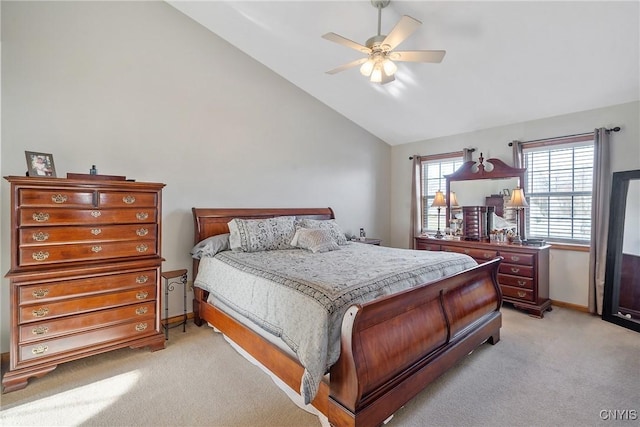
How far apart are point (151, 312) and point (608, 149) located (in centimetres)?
518

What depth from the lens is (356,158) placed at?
5.39 m

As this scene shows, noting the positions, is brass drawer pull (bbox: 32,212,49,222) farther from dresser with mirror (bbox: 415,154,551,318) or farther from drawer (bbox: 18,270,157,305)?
dresser with mirror (bbox: 415,154,551,318)

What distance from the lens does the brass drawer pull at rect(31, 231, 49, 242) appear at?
2.27 meters

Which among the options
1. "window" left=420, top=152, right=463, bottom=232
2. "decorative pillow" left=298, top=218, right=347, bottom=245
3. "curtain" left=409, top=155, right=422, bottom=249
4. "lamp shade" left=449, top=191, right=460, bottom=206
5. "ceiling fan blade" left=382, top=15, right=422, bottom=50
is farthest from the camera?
"curtain" left=409, top=155, right=422, bottom=249

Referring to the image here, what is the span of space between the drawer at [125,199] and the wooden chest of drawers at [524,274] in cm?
397

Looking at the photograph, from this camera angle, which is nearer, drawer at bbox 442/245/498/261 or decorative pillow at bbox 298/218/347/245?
decorative pillow at bbox 298/218/347/245

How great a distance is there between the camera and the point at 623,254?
3.44 meters

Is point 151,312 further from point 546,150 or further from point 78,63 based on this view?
point 546,150

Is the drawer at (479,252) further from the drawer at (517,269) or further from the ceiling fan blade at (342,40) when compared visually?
the ceiling fan blade at (342,40)

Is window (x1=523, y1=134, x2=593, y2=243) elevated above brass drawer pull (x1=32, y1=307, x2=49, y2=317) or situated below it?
above

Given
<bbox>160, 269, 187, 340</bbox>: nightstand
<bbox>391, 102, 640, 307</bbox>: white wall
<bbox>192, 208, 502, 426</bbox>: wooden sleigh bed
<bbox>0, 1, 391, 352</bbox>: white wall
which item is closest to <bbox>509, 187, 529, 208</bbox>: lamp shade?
<bbox>391, 102, 640, 307</bbox>: white wall

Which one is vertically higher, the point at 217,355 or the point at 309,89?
the point at 309,89

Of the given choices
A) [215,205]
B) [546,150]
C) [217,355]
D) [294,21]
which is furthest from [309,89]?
[217,355]

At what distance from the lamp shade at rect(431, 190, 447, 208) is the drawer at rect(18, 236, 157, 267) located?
4.02 metres
